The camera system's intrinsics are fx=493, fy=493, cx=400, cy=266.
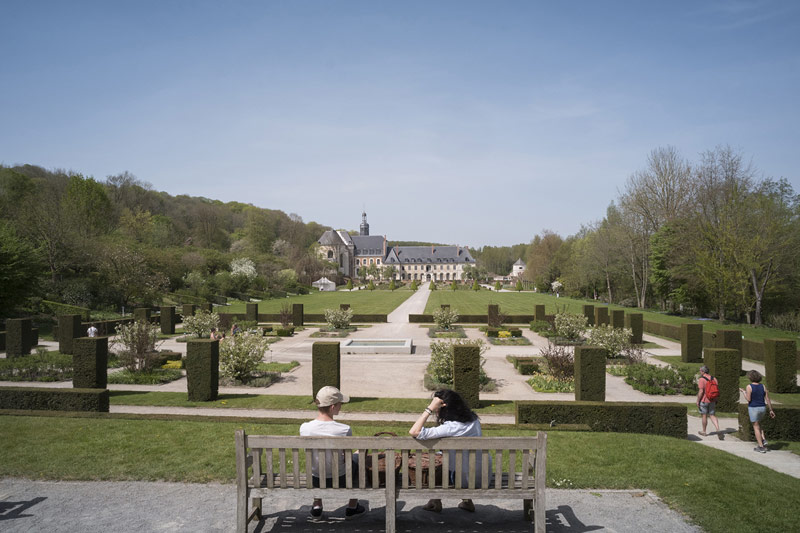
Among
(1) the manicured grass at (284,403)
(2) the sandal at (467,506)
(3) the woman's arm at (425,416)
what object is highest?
(3) the woman's arm at (425,416)

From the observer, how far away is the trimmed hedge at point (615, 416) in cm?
782

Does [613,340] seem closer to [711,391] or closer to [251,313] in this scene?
[711,391]

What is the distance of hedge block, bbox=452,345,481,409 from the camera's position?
378 inches

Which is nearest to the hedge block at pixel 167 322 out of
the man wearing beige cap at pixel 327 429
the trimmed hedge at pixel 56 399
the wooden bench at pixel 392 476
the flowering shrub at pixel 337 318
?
the flowering shrub at pixel 337 318

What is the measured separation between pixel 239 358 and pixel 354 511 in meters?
9.29

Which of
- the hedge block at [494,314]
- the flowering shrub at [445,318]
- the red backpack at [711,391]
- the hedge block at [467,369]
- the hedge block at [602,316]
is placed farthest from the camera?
the hedge block at [494,314]

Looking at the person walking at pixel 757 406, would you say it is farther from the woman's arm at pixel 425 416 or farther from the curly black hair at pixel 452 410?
the woman's arm at pixel 425 416

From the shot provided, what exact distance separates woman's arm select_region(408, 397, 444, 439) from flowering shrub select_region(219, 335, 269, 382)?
9708mm

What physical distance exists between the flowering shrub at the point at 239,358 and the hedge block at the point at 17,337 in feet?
26.8

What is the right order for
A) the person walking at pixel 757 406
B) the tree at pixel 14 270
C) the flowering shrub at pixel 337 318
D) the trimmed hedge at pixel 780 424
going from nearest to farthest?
the person walking at pixel 757 406 < the trimmed hedge at pixel 780 424 < the tree at pixel 14 270 < the flowering shrub at pixel 337 318

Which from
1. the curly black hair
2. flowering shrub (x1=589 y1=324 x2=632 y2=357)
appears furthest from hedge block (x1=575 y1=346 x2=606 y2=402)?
the curly black hair

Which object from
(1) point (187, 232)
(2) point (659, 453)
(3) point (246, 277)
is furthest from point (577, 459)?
(1) point (187, 232)

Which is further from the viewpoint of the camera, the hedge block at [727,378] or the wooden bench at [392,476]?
the hedge block at [727,378]

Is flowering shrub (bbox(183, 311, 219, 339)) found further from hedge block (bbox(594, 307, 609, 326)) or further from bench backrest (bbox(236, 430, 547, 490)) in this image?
hedge block (bbox(594, 307, 609, 326))
